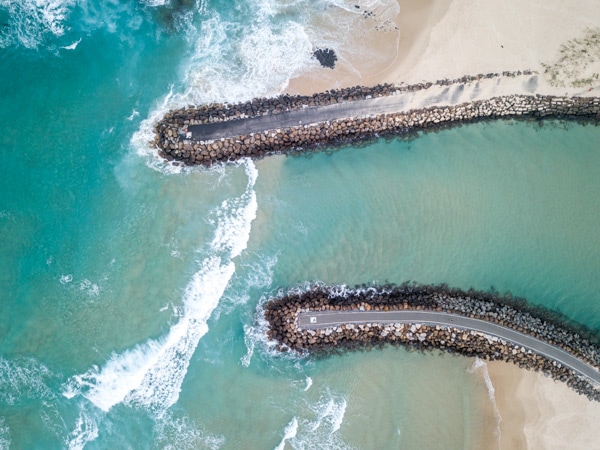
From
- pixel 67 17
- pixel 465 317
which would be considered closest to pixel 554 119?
pixel 465 317

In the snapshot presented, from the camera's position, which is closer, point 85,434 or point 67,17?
point 85,434

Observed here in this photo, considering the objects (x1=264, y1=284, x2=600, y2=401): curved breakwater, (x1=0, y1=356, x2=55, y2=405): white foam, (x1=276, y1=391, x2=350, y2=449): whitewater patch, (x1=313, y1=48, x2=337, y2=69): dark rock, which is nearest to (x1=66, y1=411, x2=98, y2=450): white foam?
(x1=0, y1=356, x2=55, y2=405): white foam

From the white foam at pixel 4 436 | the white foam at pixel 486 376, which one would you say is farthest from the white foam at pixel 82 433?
the white foam at pixel 486 376

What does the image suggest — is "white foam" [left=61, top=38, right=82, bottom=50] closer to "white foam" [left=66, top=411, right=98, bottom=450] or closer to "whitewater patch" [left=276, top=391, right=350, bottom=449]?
"white foam" [left=66, top=411, right=98, bottom=450]

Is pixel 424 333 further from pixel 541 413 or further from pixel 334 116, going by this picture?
pixel 334 116

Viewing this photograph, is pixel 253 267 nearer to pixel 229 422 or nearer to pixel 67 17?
pixel 229 422
